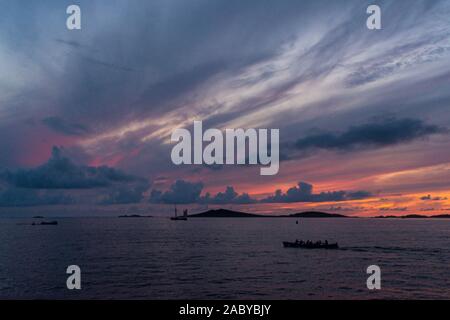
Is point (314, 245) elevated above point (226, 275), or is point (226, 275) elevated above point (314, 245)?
point (226, 275)

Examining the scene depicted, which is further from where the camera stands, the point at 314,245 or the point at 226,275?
the point at 314,245

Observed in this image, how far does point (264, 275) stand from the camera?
2447 inches

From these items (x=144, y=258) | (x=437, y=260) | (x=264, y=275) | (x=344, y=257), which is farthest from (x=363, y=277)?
(x=144, y=258)

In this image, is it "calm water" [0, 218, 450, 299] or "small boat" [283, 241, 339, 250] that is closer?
"calm water" [0, 218, 450, 299]

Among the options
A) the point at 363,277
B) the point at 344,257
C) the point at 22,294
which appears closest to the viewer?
the point at 22,294

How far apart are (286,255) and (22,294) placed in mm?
55742

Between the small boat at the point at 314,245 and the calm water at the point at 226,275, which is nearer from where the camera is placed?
the calm water at the point at 226,275
